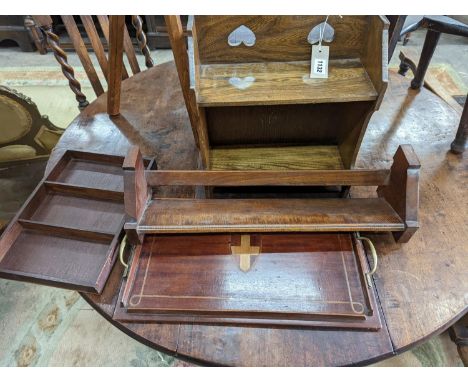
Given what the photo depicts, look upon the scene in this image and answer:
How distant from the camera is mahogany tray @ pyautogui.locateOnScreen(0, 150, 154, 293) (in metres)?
0.75

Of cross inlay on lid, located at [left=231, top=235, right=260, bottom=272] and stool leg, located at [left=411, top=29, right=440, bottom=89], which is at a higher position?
stool leg, located at [left=411, top=29, right=440, bottom=89]

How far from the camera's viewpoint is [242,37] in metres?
0.89

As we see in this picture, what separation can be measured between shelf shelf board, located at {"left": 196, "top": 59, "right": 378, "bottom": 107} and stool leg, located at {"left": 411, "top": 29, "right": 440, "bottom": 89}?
0.47 metres

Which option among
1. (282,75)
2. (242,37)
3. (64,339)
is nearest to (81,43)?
(242,37)

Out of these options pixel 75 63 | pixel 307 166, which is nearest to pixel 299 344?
pixel 307 166

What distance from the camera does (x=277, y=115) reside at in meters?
1.04

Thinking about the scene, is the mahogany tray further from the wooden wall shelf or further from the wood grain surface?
the wood grain surface

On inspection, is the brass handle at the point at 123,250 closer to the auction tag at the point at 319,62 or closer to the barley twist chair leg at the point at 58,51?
the auction tag at the point at 319,62

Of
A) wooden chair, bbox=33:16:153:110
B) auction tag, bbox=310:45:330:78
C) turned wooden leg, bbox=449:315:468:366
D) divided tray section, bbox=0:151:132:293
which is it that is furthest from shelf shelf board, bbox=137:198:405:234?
turned wooden leg, bbox=449:315:468:366

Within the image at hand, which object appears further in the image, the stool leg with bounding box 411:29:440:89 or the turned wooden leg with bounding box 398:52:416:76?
the turned wooden leg with bounding box 398:52:416:76

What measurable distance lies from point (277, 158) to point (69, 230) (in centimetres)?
64

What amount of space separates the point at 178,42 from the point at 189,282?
0.63m

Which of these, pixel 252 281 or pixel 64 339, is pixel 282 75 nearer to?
pixel 252 281
